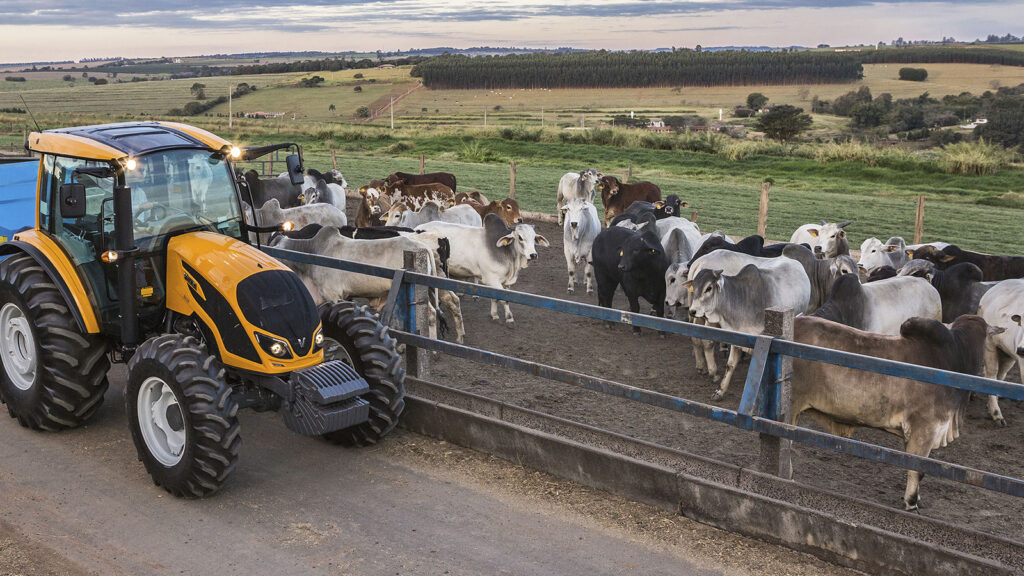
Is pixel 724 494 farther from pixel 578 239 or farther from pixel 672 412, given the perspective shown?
pixel 578 239

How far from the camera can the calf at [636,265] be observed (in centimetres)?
1305

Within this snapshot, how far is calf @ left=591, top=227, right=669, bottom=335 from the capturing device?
1305cm

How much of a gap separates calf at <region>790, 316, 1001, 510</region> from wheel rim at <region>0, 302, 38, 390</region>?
6.32 metres

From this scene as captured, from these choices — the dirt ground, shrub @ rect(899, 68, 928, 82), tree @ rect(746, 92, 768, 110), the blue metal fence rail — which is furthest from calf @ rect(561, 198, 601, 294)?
shrub @ rect(899, 68, 928, 82)

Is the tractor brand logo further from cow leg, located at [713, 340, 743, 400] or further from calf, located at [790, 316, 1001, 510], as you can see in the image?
cow leg, located at [713, 340, 743, 400]

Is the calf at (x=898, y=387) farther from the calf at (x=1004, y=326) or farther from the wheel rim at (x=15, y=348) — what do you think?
the wheel rim at (x=15, y=348)

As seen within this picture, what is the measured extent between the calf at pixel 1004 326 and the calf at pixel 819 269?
176 cm

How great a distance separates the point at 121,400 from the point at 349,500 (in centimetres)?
321

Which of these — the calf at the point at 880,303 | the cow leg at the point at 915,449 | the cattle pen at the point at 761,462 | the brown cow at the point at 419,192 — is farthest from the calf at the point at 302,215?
the cow leg at the point at 915,449

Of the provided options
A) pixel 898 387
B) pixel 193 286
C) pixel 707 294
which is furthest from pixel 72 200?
pixel 707 294

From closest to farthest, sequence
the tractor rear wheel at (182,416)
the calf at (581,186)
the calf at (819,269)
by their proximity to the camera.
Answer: the tractor rear wheel at (182,416), the calf at (819,269), the calf at (581,186)

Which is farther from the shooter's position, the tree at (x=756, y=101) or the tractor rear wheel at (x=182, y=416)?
the tree at (x=756, y=101)

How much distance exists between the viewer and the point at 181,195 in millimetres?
7234

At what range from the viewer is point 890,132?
76.4 metres
